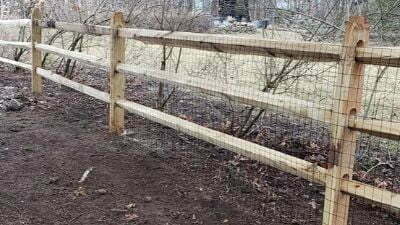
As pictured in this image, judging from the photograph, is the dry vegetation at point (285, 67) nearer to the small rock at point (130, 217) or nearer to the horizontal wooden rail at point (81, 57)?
the horizontal wooden rail at point (81, 57)

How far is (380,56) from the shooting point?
9.66ft

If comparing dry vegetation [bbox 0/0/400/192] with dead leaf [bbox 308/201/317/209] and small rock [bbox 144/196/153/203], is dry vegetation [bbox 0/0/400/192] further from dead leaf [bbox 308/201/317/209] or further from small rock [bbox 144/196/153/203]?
small rock [bbox 144/196/153/203]

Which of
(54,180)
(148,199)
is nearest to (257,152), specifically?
(148,199)

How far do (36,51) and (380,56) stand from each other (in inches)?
246

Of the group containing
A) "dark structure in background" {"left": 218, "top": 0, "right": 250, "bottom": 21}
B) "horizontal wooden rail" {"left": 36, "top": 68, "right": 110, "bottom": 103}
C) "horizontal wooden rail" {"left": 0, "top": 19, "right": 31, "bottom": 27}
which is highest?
"dark structure in background" {"left": 218, "top": 0, "right": 250, "bottom": 21}

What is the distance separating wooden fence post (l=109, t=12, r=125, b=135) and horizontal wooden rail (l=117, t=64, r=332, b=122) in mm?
518

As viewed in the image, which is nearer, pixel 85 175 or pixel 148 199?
pixel 148 199

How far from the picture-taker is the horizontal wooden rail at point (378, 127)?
2925 mm

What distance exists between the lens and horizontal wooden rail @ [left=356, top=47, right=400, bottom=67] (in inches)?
114

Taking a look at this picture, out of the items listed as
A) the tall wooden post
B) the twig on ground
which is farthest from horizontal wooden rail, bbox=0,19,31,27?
the twig on ground

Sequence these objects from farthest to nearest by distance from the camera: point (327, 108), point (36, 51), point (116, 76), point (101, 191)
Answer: point (36, 51)
point (116, 76)
point (101, 191)
point (327, 108)

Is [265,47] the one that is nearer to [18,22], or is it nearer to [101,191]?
[101,191]

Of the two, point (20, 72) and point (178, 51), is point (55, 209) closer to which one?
point (178, 51)

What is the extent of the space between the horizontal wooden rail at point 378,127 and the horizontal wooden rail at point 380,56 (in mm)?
349
